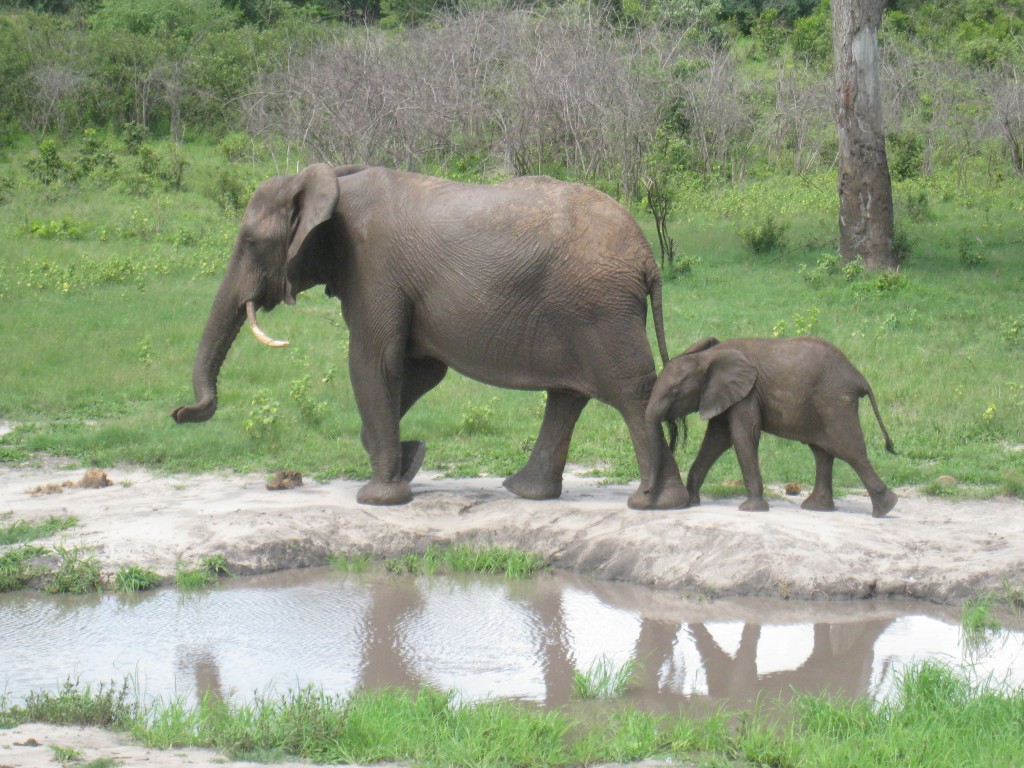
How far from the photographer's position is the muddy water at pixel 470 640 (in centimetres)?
576

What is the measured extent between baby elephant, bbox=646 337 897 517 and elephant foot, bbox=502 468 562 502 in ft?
2.91

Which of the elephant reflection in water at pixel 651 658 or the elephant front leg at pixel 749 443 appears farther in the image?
the elephant front leg at pixel 749 443

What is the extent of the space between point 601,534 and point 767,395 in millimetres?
1202

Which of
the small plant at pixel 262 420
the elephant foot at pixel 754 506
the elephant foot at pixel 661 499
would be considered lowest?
the elephant foot at pixel 754 506

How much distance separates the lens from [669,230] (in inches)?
738

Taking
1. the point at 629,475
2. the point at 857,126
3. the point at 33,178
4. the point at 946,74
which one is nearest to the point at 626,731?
the point at 629,475

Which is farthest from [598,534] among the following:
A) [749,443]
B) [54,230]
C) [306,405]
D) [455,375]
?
[54,230]

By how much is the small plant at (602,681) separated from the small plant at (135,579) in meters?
2.48

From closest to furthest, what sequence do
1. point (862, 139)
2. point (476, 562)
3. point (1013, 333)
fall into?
point (476, 562) < point (1013, 333) < point (862, 139)

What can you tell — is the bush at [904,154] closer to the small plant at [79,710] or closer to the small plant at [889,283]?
the small plant at [889,283]

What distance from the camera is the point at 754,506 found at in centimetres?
765

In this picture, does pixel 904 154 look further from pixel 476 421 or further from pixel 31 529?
pixel 31 529

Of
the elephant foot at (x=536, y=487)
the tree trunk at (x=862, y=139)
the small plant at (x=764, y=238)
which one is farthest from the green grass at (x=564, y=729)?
the small plant at (x=764, y=238)

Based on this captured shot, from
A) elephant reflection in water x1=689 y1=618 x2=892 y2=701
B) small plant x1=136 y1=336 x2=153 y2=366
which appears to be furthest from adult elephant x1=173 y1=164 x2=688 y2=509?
small plant x1=136 y1=336 x2=153 y2=366
